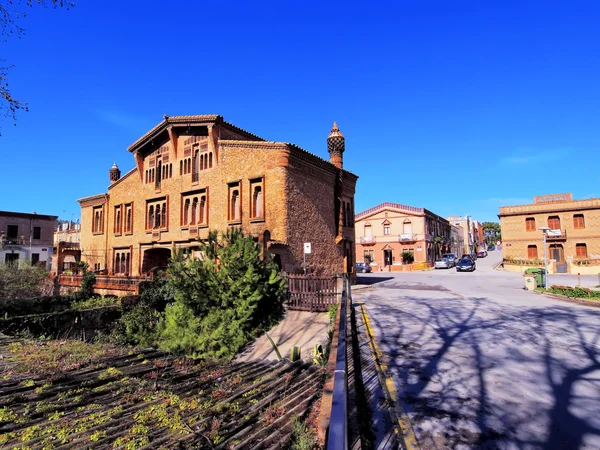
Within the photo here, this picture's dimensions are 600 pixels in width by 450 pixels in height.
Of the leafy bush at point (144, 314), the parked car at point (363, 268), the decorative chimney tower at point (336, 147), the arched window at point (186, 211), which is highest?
the decorative chimney tower at point (336, 147)

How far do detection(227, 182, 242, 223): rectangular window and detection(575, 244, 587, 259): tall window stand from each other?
38.3 meters

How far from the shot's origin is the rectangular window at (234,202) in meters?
19.0

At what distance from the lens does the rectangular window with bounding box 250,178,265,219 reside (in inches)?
713

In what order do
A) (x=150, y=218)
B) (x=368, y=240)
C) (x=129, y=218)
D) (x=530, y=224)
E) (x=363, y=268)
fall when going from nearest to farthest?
1. (x=150, y=218)
2. (x=129, y=218)
3. (x=530, y=224)
4. (x=363, y=268)
5. (x=368, y=240)

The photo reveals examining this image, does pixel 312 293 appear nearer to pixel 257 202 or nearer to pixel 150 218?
pixel 257 202

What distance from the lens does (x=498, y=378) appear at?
544 cm

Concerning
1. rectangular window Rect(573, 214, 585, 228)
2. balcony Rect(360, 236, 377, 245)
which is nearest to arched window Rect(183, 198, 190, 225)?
balcony Rect(360, 236, 377, 245)

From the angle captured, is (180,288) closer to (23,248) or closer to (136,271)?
(136,271)

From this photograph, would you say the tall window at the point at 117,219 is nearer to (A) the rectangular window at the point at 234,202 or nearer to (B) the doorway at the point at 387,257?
(A) the rectangular window at the point at 234,202

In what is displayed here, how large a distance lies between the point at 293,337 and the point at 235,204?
10542 millimetres

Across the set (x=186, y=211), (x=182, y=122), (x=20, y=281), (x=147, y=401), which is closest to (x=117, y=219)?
(x=20, y=281)

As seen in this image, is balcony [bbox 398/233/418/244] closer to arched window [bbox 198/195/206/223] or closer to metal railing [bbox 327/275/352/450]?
arched window [bbox 198/195/206/223]

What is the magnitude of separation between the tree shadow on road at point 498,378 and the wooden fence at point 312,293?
2899mm

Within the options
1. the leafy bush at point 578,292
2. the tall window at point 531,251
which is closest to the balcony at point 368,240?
the tall window at point 531,251
